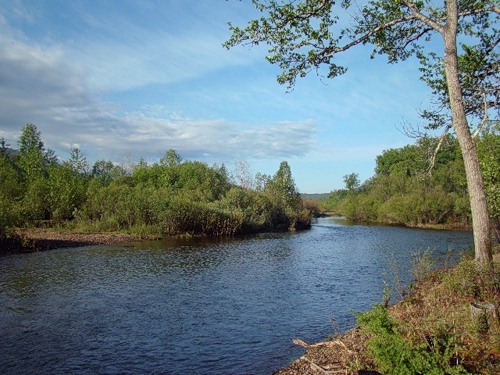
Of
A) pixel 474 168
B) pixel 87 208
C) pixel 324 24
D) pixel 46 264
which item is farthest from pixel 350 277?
pixel 87 208

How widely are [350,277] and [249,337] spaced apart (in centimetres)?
1227

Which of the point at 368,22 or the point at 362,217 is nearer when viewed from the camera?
the point at 368,22

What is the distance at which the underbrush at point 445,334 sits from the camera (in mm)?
6738

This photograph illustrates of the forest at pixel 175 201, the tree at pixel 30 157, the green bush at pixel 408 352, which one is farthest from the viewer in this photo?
the tree at pixel 30 157

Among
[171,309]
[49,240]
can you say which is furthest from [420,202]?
[171,309]

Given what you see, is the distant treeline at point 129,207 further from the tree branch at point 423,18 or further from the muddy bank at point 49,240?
the tree branch at point 423,18

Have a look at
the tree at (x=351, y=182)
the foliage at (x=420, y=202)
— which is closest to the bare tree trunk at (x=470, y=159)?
the foliage at (x=420, y=202)

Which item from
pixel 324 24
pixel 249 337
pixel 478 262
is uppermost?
A: pixel 324 24

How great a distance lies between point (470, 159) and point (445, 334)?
18.6ft

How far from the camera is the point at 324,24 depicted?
12445 millimetres

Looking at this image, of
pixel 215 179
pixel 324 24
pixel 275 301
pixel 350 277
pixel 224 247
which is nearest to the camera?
pixel 324 24

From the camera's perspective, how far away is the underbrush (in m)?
6.74

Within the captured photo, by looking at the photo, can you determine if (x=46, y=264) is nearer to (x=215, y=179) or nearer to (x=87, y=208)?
(x=87, y=208)

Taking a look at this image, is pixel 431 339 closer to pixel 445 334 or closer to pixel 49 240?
pixel 445 334
